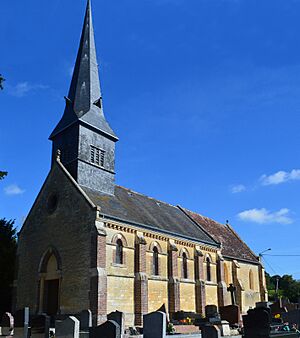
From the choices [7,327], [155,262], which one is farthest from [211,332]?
[155,262]

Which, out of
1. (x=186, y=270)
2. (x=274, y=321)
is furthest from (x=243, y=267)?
(x=274, y=321)

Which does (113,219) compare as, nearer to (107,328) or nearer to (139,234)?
(139,234)

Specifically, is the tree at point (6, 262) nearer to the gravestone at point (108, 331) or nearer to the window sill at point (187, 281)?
the window sill at point (187, 281)

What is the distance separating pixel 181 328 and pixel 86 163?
489 inches

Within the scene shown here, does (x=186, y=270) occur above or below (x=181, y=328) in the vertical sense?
above

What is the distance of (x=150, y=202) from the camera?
34.0m

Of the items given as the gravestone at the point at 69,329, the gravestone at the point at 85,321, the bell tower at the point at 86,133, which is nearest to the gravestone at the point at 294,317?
the gravestone at the point at 85,321

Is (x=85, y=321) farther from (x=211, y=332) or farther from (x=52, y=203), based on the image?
(x=52, y=203)

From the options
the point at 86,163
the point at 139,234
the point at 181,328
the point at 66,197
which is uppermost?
the point at 86,163

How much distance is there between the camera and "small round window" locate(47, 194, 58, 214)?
27070 millimetres

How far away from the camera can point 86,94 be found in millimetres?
30109

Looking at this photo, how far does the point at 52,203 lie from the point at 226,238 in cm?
1995

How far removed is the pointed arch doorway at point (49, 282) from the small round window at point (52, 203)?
2725mm

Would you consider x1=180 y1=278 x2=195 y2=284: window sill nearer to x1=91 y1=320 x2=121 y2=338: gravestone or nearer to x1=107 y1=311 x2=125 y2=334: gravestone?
x1=107 y1=311 x2=125 y2=334: gravestone
